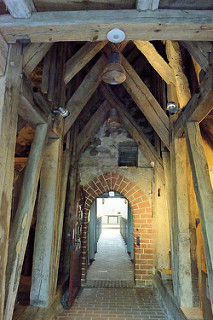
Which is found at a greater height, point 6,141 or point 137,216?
point 6,141

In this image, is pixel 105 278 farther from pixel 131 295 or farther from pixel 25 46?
pixel 25 46

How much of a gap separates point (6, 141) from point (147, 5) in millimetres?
1484

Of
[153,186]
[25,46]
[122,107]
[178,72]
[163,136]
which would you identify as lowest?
[153,186]

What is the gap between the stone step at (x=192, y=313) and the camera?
256 cm

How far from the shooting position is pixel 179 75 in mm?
3197

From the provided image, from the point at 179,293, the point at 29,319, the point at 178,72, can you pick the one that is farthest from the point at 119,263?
the point at 178,72

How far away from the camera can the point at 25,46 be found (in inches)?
83.5

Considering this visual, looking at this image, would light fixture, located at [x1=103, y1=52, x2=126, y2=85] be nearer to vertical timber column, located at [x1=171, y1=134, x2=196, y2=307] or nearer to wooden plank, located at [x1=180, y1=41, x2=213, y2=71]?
wooden plank, located at [x1=180, y1=41, x2=213, y2=71]

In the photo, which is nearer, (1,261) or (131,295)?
(1,261)

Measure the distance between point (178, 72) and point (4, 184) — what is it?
2640mm

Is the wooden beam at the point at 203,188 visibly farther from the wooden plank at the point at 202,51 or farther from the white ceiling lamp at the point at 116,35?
the white ceiling lamp at the point at 116,35

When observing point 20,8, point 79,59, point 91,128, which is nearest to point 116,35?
point 20,8

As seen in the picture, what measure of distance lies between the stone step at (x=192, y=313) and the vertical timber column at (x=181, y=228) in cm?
7

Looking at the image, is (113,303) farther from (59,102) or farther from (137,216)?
(59,102)
